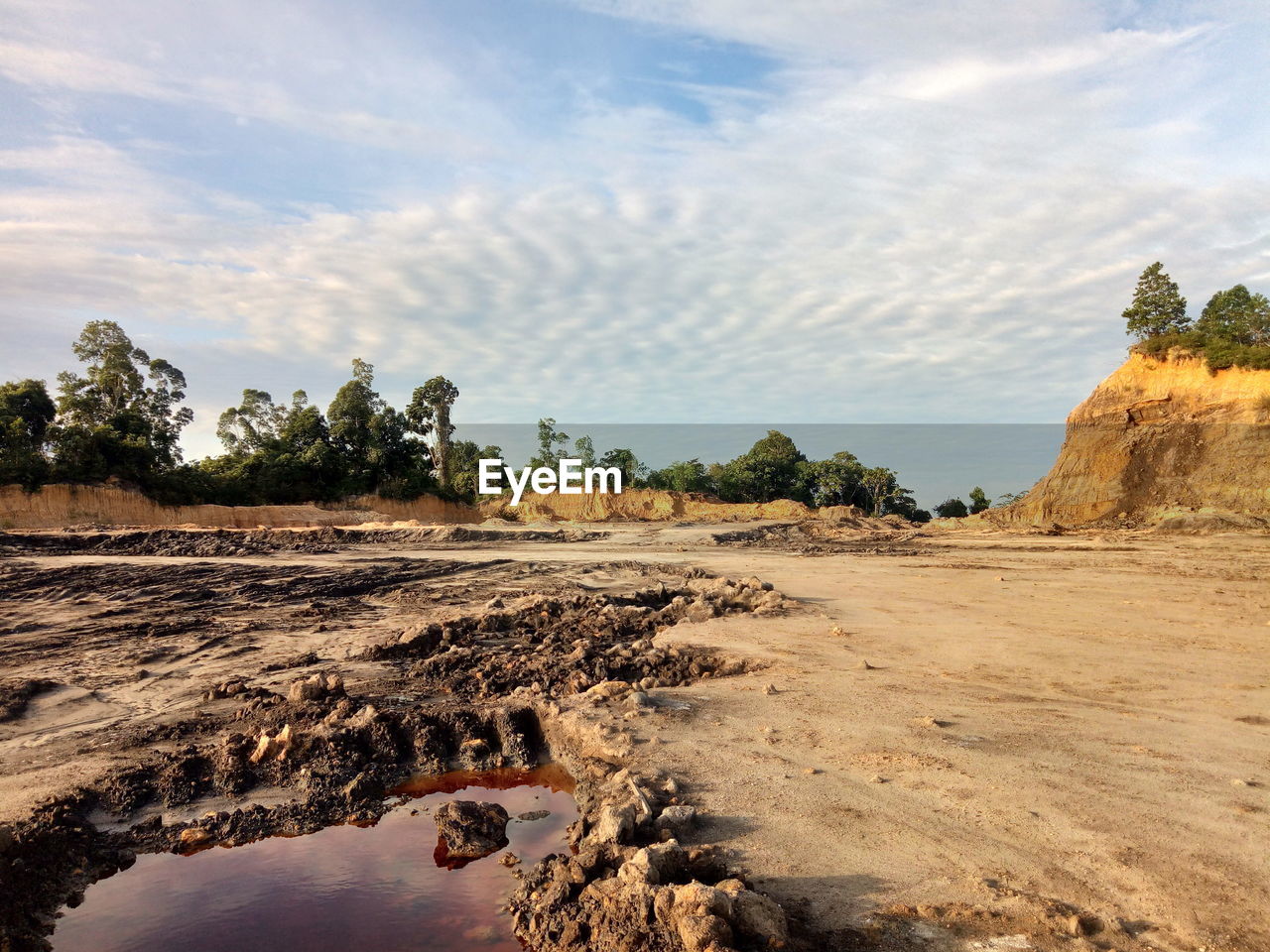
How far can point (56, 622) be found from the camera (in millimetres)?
11289

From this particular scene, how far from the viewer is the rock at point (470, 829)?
4414 millimetres

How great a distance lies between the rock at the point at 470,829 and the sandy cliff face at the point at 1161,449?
31513 mm

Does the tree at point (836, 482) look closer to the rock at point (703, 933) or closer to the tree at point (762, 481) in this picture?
the tree at point (762, 481)

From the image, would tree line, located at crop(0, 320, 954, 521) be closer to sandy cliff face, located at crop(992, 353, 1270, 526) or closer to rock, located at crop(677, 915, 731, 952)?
sandy cliff face, located at crop(992, 353, 1270, 526)

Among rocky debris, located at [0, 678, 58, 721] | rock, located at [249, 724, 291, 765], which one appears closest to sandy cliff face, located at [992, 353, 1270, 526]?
rock, located at [249, 724, 291, 765]

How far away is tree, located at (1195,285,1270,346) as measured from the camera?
29250 mm

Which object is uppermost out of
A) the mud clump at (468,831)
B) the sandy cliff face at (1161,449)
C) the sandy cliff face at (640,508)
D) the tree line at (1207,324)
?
the tree line at (1207,324)

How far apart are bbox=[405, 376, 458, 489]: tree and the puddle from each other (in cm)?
4095

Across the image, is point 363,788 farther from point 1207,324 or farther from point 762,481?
→ point 762,481

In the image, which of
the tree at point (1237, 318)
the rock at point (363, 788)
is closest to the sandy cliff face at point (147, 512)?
the rock at point (363, 788)

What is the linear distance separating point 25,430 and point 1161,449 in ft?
163

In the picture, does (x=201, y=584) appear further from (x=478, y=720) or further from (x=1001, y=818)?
(x=1001, y=818)

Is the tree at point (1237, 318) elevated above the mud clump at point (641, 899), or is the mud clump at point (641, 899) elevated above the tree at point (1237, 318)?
the tree at point (1237, 318)

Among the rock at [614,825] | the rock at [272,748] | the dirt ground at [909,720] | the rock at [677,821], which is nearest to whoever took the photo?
the dirt ground at [909,720]
